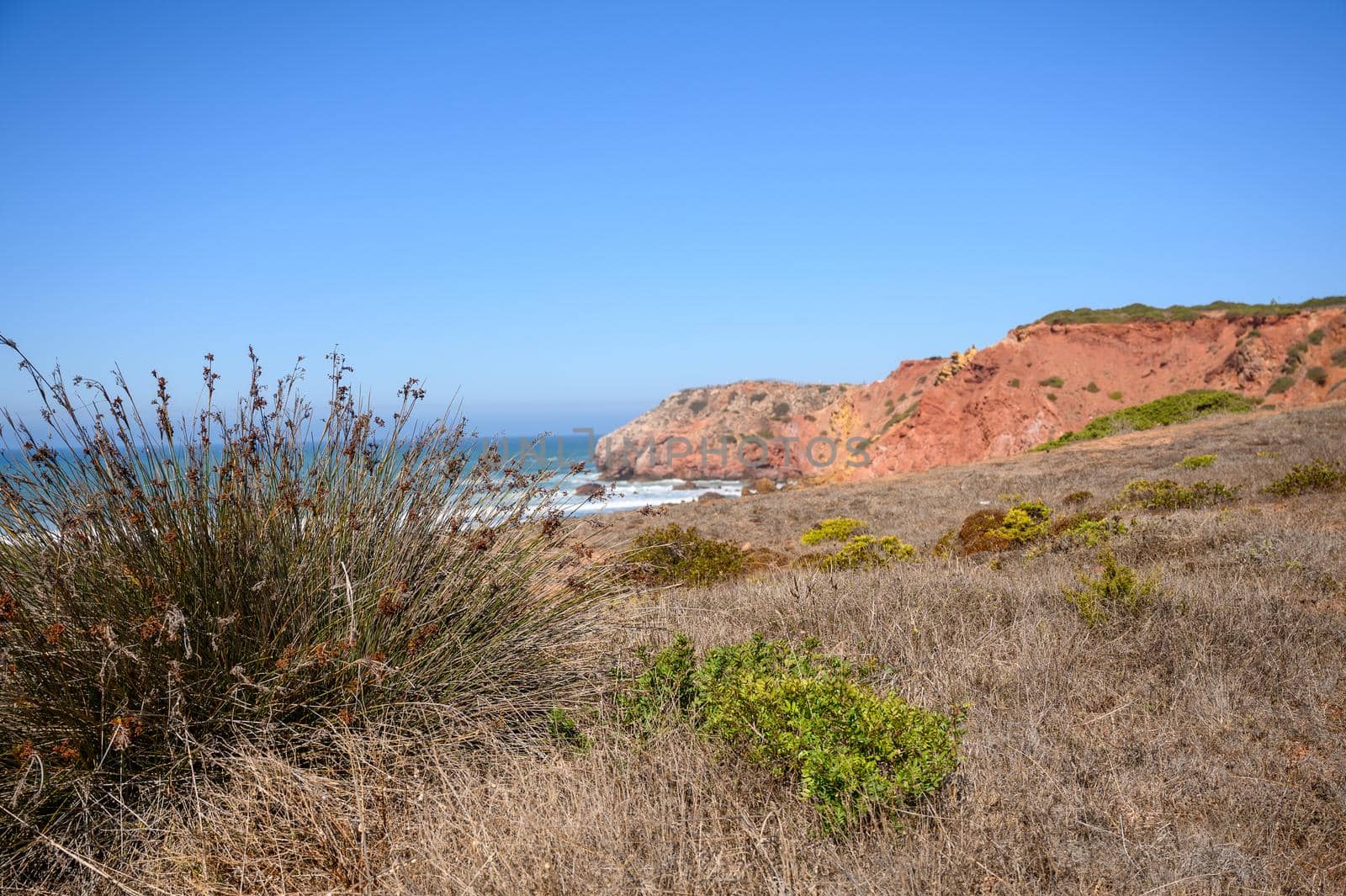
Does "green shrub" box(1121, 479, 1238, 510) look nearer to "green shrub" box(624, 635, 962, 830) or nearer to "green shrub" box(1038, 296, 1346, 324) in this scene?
"green shrub" box(624, 635, 962, 830)

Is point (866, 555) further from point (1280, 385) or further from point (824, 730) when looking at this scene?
point (1280, 385)

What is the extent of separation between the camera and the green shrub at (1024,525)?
8445 mm

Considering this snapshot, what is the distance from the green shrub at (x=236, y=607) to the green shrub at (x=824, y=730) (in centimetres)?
69

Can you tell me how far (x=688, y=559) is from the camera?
8.52 meters

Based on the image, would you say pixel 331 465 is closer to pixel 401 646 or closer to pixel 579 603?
pixel 401 646

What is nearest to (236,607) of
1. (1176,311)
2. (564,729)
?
(564,729)

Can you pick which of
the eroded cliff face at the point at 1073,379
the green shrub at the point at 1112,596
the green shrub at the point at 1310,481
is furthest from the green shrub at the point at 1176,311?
the green shrub at the point at 1112,596

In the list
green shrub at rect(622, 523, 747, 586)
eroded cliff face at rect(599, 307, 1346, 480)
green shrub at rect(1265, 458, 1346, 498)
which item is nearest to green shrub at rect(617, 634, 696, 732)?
green shrub at rect(622, 523, 747, 586)

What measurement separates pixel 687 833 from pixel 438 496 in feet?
6.68

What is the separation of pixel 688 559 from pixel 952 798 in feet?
19.4

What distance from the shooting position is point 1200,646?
415cm

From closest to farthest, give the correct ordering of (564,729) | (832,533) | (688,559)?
1. (564,729)
2. (688,559)
3. (832,533)

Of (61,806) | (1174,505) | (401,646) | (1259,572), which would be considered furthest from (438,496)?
(1174,505)

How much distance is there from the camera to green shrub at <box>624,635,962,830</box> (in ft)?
8.67
